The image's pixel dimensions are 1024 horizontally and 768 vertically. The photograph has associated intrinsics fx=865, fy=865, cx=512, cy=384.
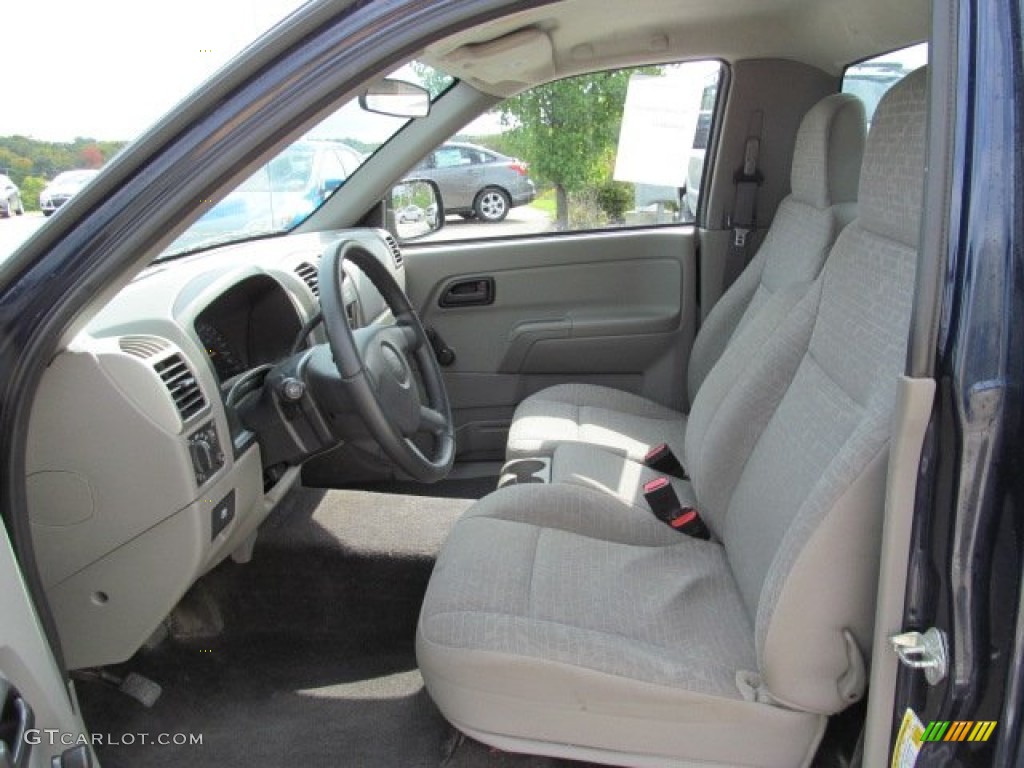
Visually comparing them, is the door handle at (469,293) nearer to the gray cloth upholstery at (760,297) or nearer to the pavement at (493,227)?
the pavement at (493,227)

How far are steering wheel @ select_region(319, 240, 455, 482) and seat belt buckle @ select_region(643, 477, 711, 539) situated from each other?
441 mm

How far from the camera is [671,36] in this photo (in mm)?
2391

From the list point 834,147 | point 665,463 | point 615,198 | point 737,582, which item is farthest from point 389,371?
point 615,198

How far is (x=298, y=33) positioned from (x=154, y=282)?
86cm

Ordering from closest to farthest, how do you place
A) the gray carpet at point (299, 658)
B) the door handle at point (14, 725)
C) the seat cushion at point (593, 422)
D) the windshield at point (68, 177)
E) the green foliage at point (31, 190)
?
the door handle at point (14, 725) < the windshield at point (68, 177) < the green foliage at point (31, 190) < the gray carpet at point (299, 658) < the seat cushion at point (593, 422)

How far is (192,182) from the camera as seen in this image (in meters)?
0.98

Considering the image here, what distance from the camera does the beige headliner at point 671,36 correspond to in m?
1.93

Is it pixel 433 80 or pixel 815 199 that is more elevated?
pixel 433 80

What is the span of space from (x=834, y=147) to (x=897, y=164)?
2.14 ft

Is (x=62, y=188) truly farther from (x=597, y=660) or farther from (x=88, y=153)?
(x=597, y=660)

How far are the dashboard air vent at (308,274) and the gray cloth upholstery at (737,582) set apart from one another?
768 millimetres

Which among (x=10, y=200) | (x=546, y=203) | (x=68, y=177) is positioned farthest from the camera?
(x=546, y=203)

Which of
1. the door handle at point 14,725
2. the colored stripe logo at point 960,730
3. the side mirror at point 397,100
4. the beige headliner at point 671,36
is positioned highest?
the beige headliner at point 671,36

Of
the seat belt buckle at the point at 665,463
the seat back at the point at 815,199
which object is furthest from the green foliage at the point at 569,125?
the seat belt buckle at the point at 665,463
